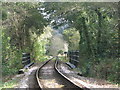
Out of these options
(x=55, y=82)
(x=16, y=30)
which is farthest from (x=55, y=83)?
(x=16, y=30)

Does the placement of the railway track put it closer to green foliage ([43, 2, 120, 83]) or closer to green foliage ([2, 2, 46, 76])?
green foliage ([43, 2, 120, 83])

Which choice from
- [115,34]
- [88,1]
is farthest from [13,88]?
[115,34]

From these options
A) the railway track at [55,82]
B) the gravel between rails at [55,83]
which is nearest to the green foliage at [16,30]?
the railway track at [55,82]

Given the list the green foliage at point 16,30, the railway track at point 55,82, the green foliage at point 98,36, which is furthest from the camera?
the green foliage at point 16,30

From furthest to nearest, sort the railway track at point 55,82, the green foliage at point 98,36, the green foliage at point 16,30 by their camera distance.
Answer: the green foliage at point 16,30 → the green foliage at point 98,36 → the railway track at point 55,82

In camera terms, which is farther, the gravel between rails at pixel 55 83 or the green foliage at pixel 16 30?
the green foliage at pixel 16 30

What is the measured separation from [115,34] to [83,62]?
322 centimetres

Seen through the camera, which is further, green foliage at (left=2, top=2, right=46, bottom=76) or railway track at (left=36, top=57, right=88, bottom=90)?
green foliage at (left=2, top=2, right=46, bottom=76)

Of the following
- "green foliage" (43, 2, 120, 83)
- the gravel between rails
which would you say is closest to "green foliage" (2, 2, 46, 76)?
"green foliage" (43, 2, 120, 83)

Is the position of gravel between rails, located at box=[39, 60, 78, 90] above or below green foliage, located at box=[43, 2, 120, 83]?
below

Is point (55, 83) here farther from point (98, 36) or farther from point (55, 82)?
point (98, 36)

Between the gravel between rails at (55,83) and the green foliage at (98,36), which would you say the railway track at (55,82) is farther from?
the green foliage at (98,36)

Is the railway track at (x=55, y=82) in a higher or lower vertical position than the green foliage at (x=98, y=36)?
lower

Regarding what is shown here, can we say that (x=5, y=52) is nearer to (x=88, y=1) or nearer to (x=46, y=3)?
(x=88, y=1)
